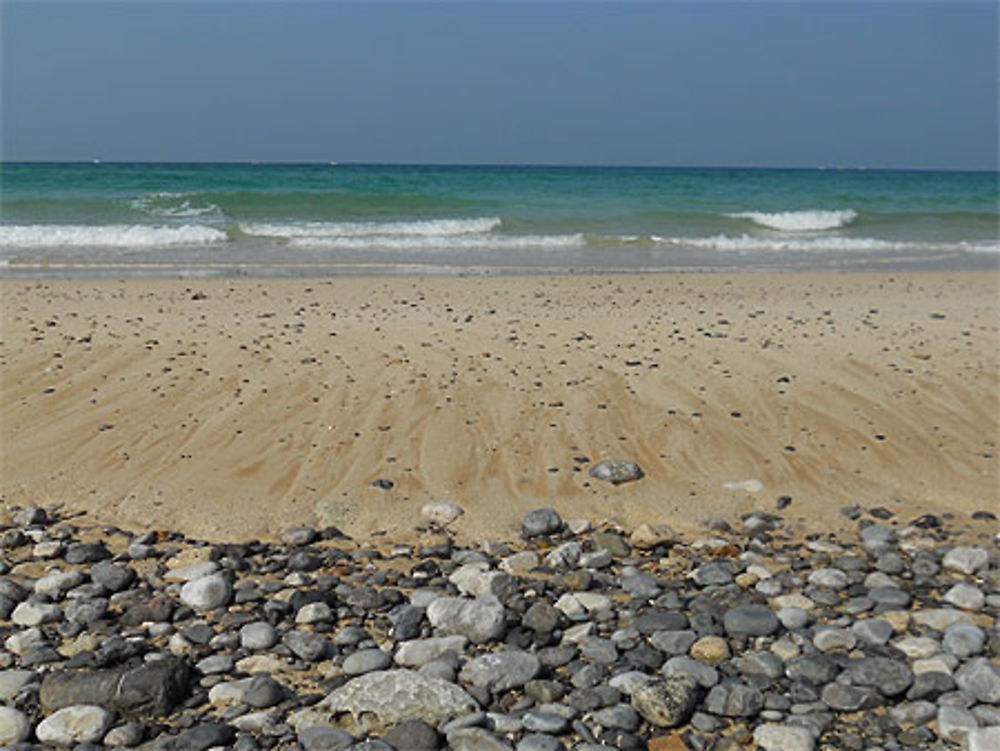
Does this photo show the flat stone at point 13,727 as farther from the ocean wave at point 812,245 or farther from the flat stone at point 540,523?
the ocean wave at point 812,245

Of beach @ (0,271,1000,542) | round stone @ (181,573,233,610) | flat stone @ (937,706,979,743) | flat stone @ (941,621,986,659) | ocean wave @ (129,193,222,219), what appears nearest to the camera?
flat stone @ (937,706,979,743)

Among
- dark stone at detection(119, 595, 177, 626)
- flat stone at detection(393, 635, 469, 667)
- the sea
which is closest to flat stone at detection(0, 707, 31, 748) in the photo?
dark stone at detection(119, 595, 177, 626)

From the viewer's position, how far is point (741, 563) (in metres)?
4.45

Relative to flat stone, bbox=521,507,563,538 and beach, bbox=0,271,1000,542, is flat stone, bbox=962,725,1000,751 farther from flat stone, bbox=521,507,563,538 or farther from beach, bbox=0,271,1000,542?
flat stone, bbox=521,507,563,538

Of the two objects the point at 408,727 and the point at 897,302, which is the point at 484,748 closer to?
the point at 408,727

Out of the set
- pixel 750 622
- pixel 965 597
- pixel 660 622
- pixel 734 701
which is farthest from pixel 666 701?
pixel 965 597

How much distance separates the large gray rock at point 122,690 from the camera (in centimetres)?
320

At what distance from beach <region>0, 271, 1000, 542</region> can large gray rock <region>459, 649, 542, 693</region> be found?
50.4 inches

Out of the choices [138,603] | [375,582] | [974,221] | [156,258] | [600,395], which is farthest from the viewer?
[974,221]

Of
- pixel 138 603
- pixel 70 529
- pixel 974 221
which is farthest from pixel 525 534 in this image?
pixel 974 221

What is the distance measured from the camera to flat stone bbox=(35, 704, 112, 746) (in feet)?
10.1

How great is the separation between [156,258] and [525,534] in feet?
43.9

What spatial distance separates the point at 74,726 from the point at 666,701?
1820 millimetres

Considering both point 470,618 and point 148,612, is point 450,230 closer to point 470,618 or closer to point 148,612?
point 148,612
